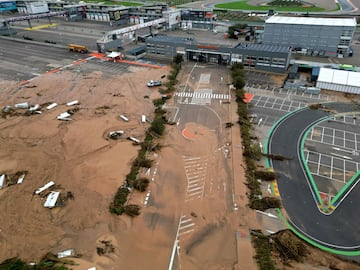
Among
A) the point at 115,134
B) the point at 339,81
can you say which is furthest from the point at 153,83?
the point at 339,81

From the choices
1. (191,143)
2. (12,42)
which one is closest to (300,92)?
(191,143)

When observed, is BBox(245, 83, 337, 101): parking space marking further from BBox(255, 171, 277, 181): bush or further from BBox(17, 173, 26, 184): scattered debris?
BBox(17, 173, 26, 184): scattered debris

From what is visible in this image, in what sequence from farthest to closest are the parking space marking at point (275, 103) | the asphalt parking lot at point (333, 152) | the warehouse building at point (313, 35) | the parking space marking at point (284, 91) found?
the warehouse building at point (313, 35) < the parking space marking at point (284, 91) < the parking space marking at point (275, 103) < the asphalt parking lot at point (333, 152)

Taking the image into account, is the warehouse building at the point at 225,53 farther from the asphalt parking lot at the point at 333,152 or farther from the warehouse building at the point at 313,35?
the asphalt parking lot at the point at 333,152

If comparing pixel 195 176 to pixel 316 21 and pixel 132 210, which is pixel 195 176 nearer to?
pixel 132 210

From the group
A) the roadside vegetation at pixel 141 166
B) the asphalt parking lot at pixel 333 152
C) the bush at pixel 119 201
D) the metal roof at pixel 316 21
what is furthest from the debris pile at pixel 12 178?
the metal roof at pixel 316 21

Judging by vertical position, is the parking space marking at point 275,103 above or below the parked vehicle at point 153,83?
below

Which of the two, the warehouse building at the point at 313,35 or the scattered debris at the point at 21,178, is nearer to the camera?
the scattered debris at the point at 21,178

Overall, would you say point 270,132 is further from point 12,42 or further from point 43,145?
point 12,42
